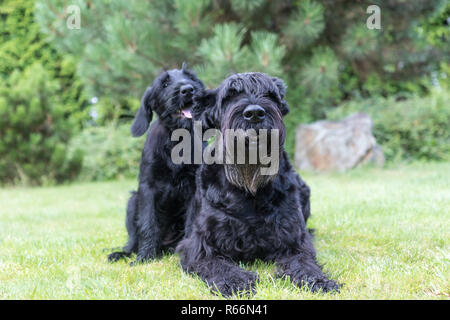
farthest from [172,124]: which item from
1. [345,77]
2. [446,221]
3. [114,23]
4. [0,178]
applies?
[345,77]

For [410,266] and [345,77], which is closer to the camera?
[410,266]

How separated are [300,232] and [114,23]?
4.97 m

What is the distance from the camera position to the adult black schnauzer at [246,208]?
2.35 m

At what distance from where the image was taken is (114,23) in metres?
6.34

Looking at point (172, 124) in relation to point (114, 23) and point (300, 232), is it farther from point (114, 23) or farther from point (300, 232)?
point (114, 23)

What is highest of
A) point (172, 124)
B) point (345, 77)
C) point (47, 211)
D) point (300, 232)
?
point (345, 77)

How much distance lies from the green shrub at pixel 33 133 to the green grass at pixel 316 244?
2.14m

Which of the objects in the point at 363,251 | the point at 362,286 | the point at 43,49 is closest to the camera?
the point at 362,286

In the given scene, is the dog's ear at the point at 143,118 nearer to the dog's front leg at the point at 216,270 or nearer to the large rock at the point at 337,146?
the dog's front leg at the point at 216,270

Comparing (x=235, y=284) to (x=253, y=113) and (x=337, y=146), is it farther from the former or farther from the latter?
(x=337, y=146)

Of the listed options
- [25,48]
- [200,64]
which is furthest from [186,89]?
[25,48]

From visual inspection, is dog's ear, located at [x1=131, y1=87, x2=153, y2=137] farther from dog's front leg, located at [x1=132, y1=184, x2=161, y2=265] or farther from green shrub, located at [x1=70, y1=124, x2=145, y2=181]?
green shrub, located at [x1=70, y1=124, x2=145, y2=181]

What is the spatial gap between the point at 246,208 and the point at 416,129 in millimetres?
7350

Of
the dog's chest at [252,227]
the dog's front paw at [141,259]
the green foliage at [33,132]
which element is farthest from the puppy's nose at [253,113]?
the green foliage at [33,132]
